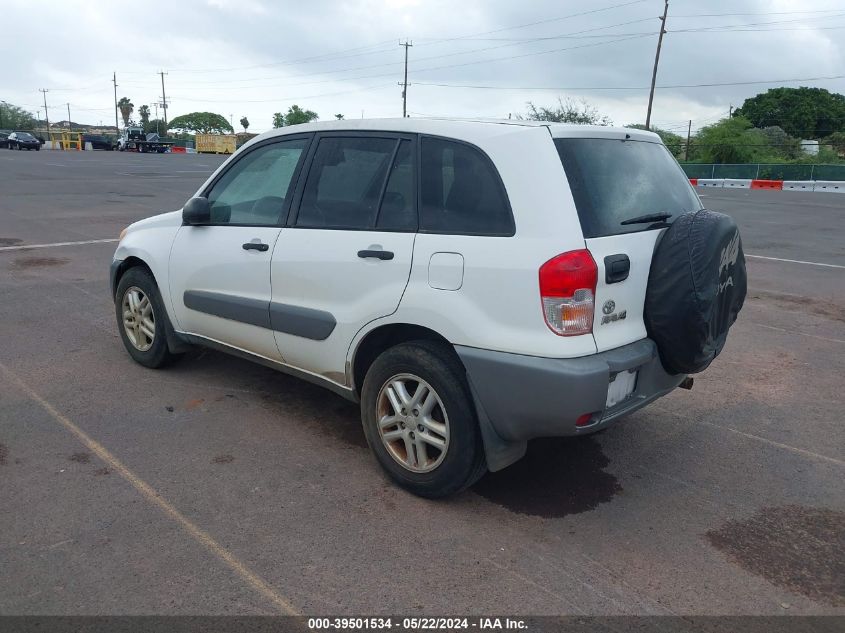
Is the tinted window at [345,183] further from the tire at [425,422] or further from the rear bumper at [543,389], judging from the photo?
the rear bumper at [543,389]

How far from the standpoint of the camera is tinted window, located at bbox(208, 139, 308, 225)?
4262 millimetres

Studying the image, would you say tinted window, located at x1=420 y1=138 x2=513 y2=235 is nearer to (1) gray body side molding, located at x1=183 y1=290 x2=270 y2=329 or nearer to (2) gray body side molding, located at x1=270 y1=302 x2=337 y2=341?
(2) gray body side molding, located at x1=270 y1=302 x2=337 y2=341

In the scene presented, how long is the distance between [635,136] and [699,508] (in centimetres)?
196

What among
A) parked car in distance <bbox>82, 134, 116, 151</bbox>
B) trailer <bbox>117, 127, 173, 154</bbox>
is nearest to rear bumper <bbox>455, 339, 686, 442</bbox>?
trailer <bbox>117, 127, 173, 154</bbox>

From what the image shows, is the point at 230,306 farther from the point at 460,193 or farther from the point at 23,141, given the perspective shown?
the point at 23,141

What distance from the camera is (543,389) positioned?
3078 millimetres

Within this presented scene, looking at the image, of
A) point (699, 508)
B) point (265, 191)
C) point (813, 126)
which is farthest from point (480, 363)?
point (813, 126)

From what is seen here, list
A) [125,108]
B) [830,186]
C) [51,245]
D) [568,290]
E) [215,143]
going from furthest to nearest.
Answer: [125,108] → [215,143] → [830,186] → [51,245] → [568,290]

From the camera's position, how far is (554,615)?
2.75 metres

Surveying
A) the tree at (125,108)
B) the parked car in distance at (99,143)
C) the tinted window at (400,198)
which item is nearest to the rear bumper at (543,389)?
the tinted window at (400,198)

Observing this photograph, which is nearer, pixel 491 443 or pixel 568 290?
pixel 568 290

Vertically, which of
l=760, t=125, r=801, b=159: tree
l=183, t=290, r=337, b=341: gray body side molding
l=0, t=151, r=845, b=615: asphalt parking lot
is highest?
l=760, t=125, r=801, b=159: tree

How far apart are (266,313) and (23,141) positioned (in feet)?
188

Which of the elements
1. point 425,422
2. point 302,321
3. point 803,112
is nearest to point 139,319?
point 302,321
